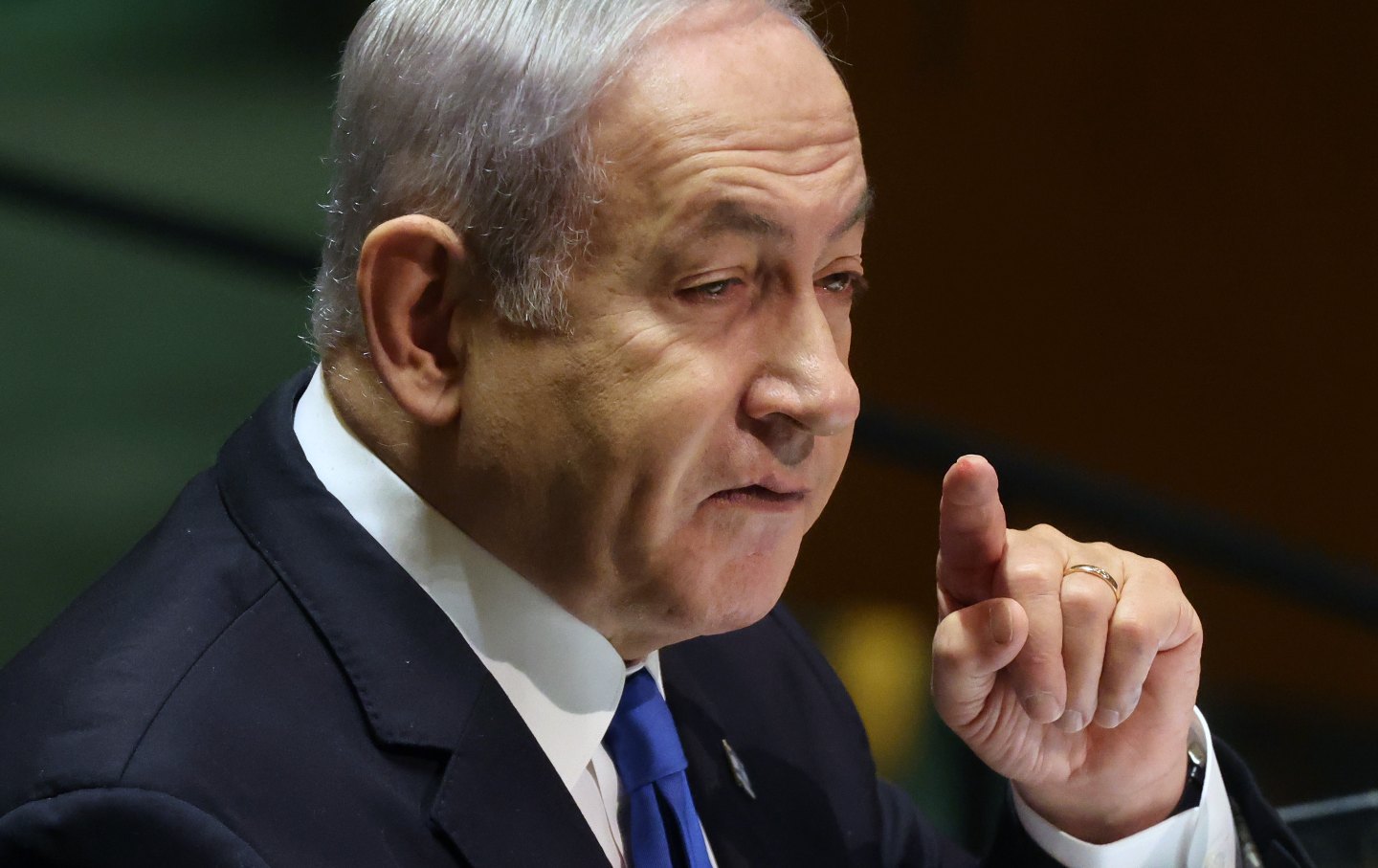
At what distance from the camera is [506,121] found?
49.0 inches

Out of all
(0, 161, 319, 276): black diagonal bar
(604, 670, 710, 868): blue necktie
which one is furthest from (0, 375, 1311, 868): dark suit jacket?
(0, 161, 319, 276): black diagonal bar

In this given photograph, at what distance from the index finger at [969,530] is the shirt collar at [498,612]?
0.35 m

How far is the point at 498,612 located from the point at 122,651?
0.32m

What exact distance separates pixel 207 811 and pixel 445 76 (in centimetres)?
63

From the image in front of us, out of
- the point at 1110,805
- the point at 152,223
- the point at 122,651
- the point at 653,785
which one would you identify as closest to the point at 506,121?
the point at 122,651

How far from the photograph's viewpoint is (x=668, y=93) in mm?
1240

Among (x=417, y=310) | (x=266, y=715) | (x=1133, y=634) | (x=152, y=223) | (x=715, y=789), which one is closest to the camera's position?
(x=266, y=715)

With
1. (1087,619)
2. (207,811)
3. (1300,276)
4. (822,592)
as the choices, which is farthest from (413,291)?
(1300,276)

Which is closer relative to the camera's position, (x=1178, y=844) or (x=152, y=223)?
(x=1178, y=844)

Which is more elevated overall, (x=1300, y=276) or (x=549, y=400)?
(x=549, y=400)

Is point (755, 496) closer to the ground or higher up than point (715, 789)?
higher up

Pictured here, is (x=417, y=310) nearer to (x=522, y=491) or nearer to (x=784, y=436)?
(x=522, y=491)

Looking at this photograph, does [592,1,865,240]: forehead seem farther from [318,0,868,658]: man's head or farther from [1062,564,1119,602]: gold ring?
[1062,564,1119,602]: gold ring

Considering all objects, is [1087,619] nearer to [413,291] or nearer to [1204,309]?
[413,291]
